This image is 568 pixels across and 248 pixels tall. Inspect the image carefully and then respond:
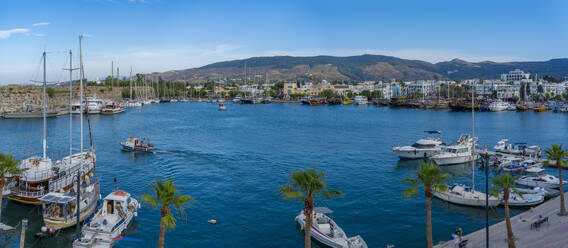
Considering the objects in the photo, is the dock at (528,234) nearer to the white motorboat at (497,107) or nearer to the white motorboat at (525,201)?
the white motorboat at (525,201)

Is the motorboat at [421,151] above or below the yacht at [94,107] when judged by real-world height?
below

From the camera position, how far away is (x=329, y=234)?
2469 cm

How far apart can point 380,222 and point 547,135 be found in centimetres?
6163

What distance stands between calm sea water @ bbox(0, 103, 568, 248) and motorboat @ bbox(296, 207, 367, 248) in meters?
1.42

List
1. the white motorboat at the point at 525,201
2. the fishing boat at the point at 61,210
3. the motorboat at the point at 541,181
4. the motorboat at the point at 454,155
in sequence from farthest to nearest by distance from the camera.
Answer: the motorboat at the point at 454,155 → the motorboat at the point at 541,181 → the white motorboat at the point at 525,201 → the fishing boat at the point at 61,210

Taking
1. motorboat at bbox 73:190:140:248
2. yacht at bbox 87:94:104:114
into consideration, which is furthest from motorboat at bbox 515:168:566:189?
yacht at bbox 87:94:104:114

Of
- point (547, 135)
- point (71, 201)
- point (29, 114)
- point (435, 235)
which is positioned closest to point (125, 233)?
point (71, 201)

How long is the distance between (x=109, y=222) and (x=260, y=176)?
1873 cm

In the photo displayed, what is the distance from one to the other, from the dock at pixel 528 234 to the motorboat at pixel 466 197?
4897 millimetres

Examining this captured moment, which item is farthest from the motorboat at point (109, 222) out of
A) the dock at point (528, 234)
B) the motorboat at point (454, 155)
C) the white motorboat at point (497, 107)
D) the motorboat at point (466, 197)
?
the white motorboat at point (497, 107)

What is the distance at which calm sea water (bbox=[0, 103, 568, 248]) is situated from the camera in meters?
26.7

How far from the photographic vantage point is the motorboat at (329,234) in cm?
2334

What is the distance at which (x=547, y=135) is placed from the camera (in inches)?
2889

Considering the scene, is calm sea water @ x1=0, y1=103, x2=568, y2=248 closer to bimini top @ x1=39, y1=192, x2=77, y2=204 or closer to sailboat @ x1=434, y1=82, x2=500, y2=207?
sailboat @ x1=434, y1=82, x2=500, y2=207
